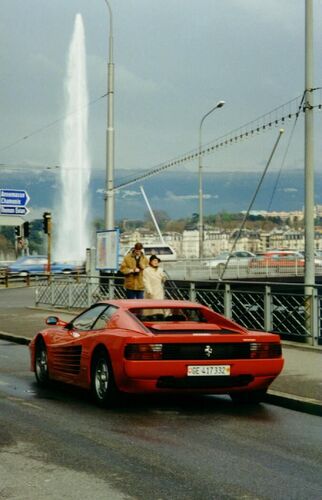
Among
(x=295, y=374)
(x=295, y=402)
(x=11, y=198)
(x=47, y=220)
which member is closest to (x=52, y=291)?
(x=11, y=198)

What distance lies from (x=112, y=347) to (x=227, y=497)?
157 inches

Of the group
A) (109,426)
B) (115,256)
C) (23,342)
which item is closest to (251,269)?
(115,256)

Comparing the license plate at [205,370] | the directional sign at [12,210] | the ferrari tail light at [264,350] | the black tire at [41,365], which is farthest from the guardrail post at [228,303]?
the directional sign at [12,210]

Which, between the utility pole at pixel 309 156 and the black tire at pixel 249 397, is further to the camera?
the utility pole at pixel 309 156

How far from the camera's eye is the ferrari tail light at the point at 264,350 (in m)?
9.88

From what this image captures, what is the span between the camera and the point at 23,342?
1852 centimetres

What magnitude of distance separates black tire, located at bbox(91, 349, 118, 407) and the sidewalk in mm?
2029

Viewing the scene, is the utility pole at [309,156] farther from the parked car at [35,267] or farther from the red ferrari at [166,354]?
the parked car at [35,267]

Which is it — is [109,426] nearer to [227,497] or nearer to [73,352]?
[73,352]

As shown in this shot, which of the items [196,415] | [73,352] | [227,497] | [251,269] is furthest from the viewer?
[251,269]

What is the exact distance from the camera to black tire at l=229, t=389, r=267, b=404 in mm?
10344

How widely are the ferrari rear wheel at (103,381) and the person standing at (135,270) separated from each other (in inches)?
384

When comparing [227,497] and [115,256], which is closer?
[227,497]

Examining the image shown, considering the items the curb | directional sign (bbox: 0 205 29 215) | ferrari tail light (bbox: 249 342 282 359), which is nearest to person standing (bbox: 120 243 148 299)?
the curb
